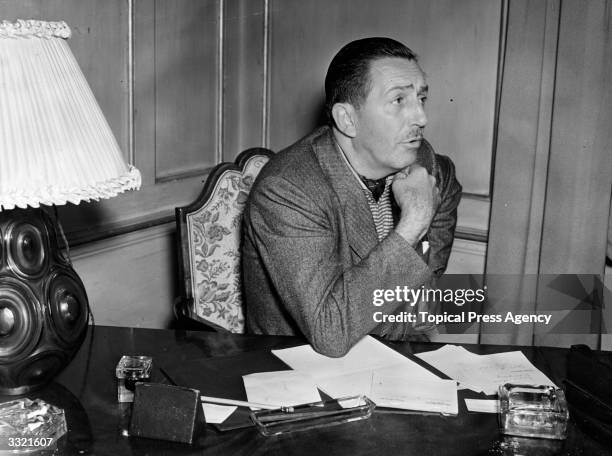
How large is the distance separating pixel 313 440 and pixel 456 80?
2364mm

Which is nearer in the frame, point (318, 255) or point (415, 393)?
point (415, 393)

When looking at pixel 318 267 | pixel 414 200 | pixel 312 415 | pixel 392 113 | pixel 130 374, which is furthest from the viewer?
pixel 392 113

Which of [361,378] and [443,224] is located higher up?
[443,224]

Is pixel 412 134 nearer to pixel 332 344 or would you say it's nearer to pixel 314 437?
pixel 332 344

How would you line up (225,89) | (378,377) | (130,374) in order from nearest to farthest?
1. (130,374)
2. (378,377)
3. (225,89)

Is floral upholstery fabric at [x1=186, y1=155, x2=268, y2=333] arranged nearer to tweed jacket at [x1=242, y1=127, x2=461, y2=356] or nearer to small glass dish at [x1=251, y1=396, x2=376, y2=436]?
tweed jacket at [x1=242, y1=127, x2=461, y2=356]

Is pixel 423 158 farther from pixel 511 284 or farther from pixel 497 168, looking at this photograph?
pixel 511 284

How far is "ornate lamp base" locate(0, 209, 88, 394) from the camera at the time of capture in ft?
5.49

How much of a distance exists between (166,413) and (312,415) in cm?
30

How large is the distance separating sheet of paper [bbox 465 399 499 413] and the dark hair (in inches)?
44.3

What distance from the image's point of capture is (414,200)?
7.94 ft

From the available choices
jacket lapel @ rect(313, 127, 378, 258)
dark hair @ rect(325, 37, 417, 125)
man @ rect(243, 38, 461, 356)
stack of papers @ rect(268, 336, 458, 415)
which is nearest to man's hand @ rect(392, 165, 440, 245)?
man @ rect(243, 38, 461, 356)

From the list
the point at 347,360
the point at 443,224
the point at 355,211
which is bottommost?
the point at 347,360

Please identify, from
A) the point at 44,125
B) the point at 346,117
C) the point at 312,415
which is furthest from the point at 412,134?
the point at 44,125
